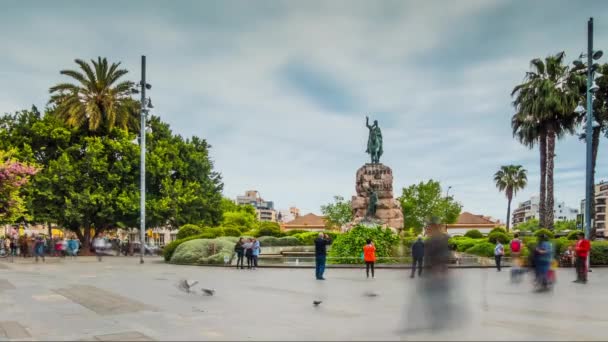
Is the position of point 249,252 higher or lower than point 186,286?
lower

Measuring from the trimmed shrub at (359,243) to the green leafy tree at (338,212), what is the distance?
64343 mm

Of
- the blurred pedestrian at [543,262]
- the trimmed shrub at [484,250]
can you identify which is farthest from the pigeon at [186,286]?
the trimmed shrub at [484,250]

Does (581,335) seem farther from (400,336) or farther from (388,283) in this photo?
(388,283)

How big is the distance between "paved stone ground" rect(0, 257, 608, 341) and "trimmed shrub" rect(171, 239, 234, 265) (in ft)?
31.5

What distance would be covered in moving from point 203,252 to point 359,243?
25.9ft

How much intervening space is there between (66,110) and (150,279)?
2373cm

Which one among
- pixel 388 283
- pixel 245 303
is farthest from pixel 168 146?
pixel 245 303

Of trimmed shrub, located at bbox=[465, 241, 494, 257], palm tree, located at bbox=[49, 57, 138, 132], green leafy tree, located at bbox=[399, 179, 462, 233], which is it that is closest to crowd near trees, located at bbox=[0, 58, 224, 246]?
palm tree, located at bbox=[49, 57, 138, 132]

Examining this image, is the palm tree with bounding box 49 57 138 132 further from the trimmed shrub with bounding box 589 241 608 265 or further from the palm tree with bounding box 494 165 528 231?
the palm tree with bounding box 494 165 528 231

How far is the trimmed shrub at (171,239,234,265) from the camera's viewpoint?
26156 mm

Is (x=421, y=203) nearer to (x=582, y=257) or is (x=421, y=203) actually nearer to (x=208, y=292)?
(x=582, y=257)

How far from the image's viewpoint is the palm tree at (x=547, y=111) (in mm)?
36156

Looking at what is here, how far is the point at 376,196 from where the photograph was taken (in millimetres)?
33656

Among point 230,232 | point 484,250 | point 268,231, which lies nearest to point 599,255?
point 484,250
